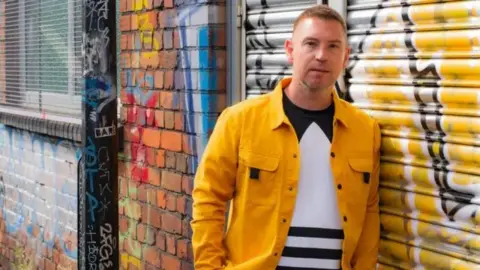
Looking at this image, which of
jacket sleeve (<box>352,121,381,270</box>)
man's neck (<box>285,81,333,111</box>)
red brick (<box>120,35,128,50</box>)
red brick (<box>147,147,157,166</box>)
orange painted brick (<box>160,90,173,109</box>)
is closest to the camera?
man's neck (<box>285,81,333,111</box>)

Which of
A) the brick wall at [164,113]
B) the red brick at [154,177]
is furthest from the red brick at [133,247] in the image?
the red brick at [154,177]

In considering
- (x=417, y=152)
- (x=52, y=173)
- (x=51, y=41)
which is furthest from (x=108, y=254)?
(x=51, y=41)

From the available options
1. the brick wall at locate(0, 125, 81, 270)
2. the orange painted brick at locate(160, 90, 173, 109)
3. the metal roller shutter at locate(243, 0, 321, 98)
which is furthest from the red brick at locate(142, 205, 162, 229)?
the brick wall at locate(0, 125, 81, 270)

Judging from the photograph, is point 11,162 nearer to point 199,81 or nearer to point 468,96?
point 199,81

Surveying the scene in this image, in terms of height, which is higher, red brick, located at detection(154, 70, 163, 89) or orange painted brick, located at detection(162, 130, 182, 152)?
red brick, located at detection(154, 70, 163, 89)

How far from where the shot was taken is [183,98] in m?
5.59

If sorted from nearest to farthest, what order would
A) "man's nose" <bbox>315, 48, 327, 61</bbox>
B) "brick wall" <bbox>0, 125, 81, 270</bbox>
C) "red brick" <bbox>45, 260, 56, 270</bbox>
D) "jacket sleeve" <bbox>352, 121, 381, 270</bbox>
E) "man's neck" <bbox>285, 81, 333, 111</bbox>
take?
"man's nose" <bbox>315, 48, 327, 61</bbox>, "man's neck" <bbox>285, 81, 333, 111</bbox>, "jacket sleeve" <bbox>352, 121, 381, 270</bbox>, "brick wall" <bbox>0, 125, 81, 270</bbox>, "red brick" <bbox>45, 260, 56, 270</bbox>

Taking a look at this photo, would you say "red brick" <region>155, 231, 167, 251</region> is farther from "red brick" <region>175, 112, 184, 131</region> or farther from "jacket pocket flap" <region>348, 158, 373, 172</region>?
"jacket pocket flap" <region>348, 158, 373, 172</region>

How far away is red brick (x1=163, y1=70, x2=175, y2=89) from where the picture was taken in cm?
572

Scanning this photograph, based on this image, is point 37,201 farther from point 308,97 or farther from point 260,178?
point 308,97

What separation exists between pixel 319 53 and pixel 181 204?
2.34 meters

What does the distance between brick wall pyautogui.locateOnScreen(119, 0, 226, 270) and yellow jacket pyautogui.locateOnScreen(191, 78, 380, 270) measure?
169cm

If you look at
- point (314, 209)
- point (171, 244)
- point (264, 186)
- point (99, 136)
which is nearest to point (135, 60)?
point (171, 244)

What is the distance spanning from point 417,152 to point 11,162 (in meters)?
5.88
